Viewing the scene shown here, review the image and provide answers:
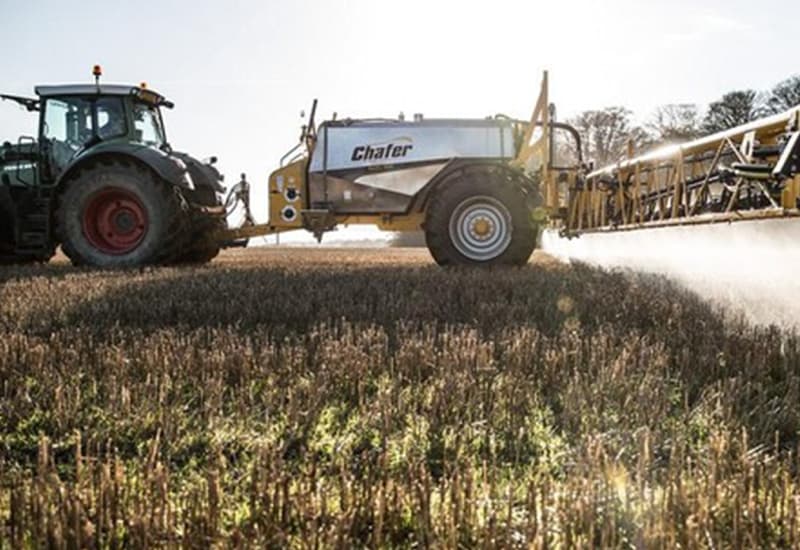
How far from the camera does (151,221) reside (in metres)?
9.33

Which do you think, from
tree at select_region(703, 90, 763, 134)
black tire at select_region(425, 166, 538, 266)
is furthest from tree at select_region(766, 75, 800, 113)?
black tire at select_region(425, 166, 538, 266)

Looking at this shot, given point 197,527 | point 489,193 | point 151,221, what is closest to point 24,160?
point 151,221

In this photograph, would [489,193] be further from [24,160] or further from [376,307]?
[24,160]

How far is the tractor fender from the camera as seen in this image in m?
9.23

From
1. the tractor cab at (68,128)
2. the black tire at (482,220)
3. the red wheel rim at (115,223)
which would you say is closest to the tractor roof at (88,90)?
the tractor cab at (68,128)

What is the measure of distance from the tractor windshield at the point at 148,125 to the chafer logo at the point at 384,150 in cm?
295

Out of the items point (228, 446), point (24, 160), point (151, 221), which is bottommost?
point (228, 446)

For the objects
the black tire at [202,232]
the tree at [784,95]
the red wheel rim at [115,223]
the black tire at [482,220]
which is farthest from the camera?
the tree at [784,95]

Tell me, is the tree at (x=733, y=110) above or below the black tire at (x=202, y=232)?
above

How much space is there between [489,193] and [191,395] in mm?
6193

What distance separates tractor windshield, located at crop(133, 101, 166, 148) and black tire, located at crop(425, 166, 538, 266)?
411 centimetres

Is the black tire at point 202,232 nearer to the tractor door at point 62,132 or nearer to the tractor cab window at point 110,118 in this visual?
the tractor cab window at point 110,118

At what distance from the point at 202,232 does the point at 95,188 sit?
1.58 meters

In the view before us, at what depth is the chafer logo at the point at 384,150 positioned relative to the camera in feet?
30.4
